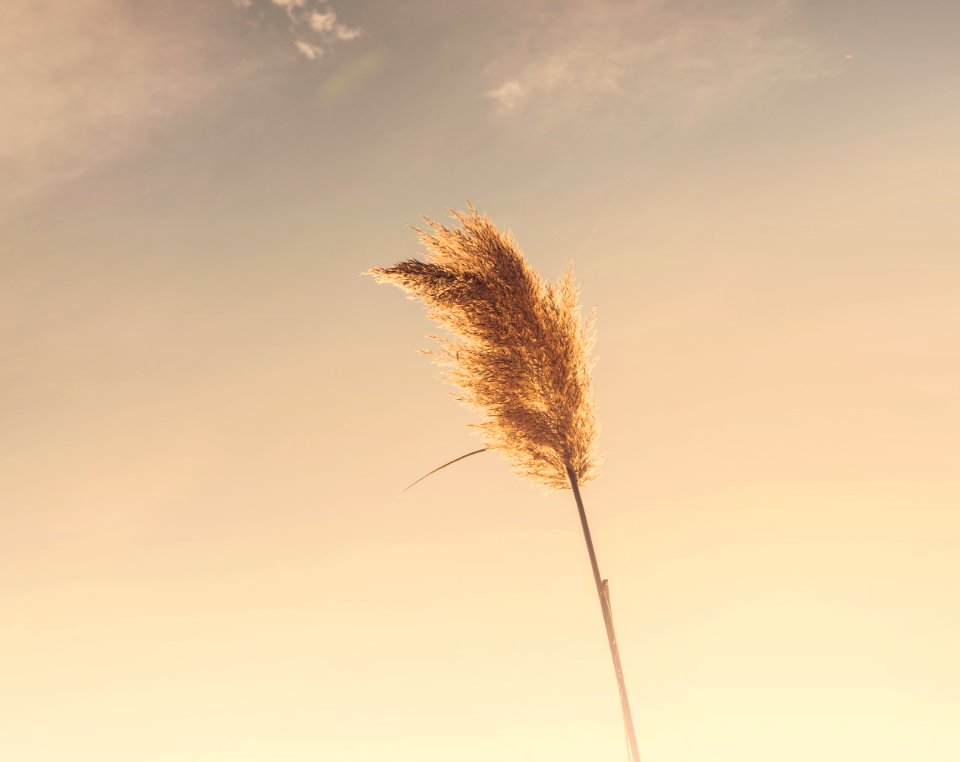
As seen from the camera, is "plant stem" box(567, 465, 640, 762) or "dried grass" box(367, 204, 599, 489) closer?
"plant stem" box(567, 465, 640, 762)

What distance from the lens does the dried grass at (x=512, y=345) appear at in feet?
13.1

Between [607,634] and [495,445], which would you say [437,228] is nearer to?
[495,445]

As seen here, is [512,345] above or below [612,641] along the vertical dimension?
above

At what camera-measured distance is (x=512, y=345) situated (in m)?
4.00

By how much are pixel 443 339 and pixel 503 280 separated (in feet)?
1.72

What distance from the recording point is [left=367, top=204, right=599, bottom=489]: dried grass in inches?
157

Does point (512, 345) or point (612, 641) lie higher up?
point (512, 345)

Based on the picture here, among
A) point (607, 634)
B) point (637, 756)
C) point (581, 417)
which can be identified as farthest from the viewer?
point (581, 417)

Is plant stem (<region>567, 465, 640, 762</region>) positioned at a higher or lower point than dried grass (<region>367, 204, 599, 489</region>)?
lower

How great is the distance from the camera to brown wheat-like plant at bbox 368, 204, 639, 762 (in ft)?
13.1

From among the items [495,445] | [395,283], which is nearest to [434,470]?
[495,445]

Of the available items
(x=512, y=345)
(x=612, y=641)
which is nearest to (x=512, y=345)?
(x=512, y=345)

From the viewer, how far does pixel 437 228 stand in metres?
4.08

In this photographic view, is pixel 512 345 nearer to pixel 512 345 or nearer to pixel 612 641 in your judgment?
pixel 512 345
